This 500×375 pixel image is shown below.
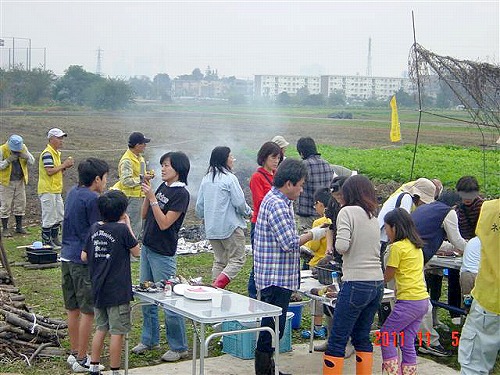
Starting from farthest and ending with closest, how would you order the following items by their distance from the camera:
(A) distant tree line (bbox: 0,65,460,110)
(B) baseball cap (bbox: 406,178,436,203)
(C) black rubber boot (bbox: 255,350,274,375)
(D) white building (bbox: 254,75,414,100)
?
1. (D) white building (bbox: 254,75,414,100)
2. (A) distant tree line (bbox: 0,65,460,110)
3. (B) baseball cap (bbox: 406,178,436,203)
4. (C) black rubber boot (bbox: 255,350,274,375)

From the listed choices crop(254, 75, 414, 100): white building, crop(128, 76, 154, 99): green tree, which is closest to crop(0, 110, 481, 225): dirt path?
crop(128, 76, 154, 99): green tree

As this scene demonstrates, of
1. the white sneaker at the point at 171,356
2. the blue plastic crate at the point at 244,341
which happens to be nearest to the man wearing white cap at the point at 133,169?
the blue plastic crate at the point at 244,341

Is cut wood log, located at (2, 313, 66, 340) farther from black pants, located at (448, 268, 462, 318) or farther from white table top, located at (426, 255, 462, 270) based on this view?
black pants, located at (448, 268, 462, 318)

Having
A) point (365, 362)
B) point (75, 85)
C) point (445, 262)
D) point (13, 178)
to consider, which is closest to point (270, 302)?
point (365, 362)

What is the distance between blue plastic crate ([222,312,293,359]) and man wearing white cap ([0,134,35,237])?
6931 millimetres

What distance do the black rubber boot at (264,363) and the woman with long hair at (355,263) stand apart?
1.59 ft

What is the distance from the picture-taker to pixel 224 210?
8.17 meters

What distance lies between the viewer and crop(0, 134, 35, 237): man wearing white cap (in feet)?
43.2

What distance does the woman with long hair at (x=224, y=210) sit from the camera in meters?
8.15

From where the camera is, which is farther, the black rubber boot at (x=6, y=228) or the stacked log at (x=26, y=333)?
Result: the black rubber boot at (x=6, y=228)

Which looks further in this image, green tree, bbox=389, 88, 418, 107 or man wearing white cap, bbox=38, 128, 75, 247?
green tree, bbox=389, 88, 418, 107

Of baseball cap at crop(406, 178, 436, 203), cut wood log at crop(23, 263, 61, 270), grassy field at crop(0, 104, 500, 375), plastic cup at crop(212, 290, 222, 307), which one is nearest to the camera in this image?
plastic cup at crop(212, 290, 222, 307)

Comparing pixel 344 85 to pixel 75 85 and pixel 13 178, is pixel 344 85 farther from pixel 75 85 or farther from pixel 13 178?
pixel 13 178

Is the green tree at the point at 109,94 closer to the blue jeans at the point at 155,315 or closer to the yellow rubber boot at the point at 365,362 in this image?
the blue jeans at the point at 155,315
